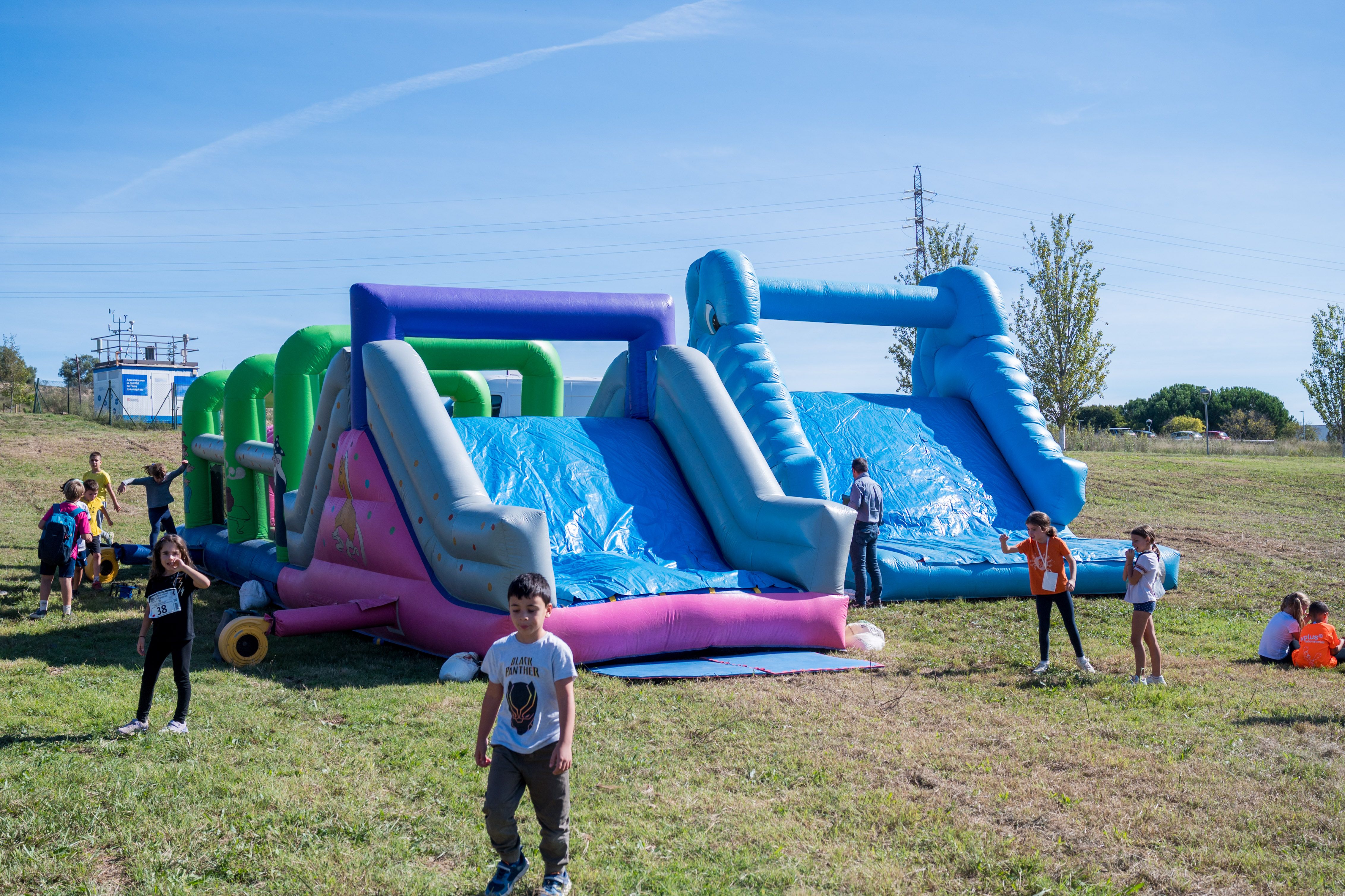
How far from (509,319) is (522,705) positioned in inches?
226

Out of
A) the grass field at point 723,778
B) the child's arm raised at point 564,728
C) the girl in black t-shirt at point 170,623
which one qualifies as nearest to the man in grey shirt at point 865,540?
the grass field at point 723,778

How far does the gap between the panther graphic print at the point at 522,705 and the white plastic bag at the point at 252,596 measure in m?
5.66

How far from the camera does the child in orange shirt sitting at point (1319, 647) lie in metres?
6.76

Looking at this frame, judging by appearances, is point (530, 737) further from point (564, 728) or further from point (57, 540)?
point (57, 540)

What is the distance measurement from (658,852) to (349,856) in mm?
1035

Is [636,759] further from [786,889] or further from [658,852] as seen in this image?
[786,889]

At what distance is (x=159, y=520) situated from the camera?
980cm

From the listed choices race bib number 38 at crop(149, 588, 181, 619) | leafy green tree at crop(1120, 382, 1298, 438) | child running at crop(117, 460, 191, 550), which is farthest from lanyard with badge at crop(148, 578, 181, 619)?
leafy green tree at crop(1120, 382, 1298, 438)

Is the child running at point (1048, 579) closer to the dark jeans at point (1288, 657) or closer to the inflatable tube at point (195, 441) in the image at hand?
the dark jeans at point (1288, 657)

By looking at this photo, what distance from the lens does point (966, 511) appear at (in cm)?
1076

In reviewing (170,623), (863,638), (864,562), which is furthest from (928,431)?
(170,623)

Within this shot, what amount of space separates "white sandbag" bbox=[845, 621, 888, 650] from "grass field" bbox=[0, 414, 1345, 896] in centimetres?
13

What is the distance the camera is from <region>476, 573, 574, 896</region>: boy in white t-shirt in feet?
10.6

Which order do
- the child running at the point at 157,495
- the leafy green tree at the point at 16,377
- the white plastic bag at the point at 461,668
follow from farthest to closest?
the leafy green tree at the point at 16,377 < the child running at the point at 157,495 < the white plastic bag at the point at 461,668
